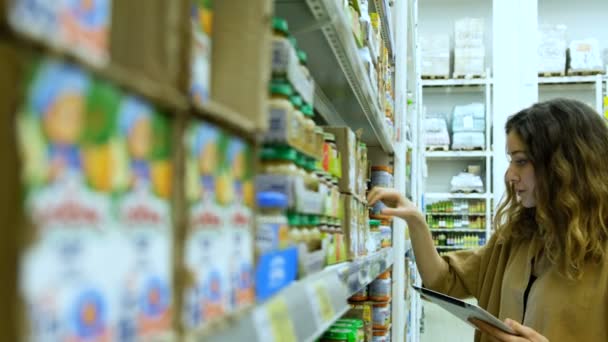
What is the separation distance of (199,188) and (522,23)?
446cm

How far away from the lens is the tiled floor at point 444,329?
232 inches

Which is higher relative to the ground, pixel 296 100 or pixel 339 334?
pixel 296 100

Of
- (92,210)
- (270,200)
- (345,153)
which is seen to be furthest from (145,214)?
(345,153)

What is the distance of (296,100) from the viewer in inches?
34.1

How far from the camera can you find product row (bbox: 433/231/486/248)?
9109 millimetres

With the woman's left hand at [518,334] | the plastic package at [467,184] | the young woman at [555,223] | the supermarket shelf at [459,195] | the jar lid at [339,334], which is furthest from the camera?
the plastic package at [467,184]

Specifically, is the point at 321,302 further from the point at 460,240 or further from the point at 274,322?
the point at 460,240

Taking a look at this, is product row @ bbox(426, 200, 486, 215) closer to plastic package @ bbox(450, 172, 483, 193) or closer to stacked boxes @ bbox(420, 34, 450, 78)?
plastic package @ bbox(450, 172, 483, 193)

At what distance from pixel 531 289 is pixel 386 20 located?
48.2 inches

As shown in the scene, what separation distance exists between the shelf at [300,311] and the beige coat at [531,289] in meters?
1.01

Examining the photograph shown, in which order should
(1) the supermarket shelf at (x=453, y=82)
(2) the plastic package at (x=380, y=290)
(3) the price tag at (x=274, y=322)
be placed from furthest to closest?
1. (1) the supermarket shelf at (x=453, y=82)
2. (2) the plastic package at (x=380, y=290)
3. (3) the price tag at (x=274, y=322)

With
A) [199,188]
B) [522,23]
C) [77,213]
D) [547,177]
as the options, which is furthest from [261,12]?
[522,23]

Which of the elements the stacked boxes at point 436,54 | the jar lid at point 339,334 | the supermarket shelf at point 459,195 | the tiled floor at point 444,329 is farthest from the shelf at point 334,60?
the stacked boxes at point 436,54

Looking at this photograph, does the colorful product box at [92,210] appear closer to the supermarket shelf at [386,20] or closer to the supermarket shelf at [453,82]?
the supermarket shelf at [386,20]
